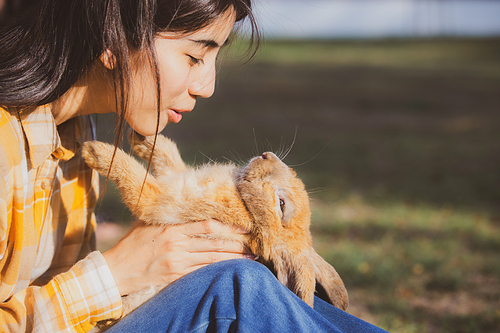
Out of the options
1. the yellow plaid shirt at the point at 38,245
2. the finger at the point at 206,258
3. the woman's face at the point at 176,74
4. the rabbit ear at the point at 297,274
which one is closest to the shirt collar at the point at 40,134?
the yellow plaid shirt at the point at 38,245

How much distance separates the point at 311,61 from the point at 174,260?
42.9 feet

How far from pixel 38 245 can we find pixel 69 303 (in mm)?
370

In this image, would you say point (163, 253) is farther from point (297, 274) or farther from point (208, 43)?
point (208, 43)

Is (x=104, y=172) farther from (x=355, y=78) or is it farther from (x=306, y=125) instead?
(x=355, y=78)

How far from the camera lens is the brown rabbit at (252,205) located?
188cm

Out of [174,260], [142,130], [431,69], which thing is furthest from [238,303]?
[431,69]

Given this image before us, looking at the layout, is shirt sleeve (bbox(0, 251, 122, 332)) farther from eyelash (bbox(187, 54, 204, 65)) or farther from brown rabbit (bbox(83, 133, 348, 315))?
eyelash (bbox(187, 54, 204, 65))

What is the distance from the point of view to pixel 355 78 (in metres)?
11.6

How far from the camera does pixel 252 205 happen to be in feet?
6.51

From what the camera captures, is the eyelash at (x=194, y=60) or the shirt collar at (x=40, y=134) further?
the eyelash at (x=194, y=60)

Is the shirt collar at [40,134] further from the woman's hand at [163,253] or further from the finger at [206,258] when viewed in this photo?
the finger at [206,258]

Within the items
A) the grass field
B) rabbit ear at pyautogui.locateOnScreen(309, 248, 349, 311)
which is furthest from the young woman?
the grass field

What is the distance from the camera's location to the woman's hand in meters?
1.73

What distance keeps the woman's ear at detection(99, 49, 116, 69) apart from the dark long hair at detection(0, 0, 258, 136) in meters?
0.02
